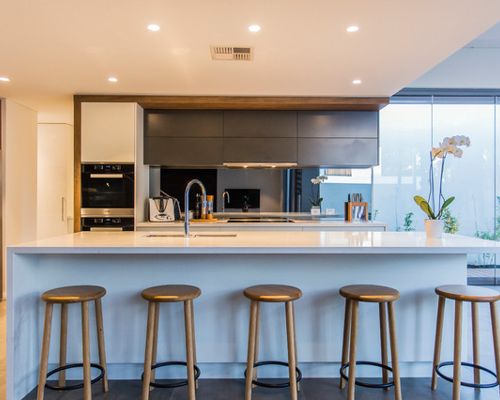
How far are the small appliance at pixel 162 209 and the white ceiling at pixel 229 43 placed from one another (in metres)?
1.20

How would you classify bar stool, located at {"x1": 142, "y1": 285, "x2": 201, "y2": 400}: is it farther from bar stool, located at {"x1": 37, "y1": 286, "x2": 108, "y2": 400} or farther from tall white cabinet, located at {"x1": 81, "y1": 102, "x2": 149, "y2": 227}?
tall white cabinet, located at {"x1": 81, "y1": 102, "x2": 149, "y2": 227}

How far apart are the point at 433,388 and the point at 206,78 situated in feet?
9.95

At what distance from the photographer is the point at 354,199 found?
4758 millimetres

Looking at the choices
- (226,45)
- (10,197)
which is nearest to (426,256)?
(226,45)

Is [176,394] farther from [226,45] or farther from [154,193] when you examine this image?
[154,193]

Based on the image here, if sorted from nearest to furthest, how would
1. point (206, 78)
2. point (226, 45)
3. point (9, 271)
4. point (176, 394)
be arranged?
1. point (9, 271)
2. point (176, 394)
3. point (226, 45)
4. point (206, 78)

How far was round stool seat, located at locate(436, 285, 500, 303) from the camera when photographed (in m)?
2.10

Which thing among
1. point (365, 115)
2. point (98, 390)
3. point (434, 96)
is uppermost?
point (434, 96)

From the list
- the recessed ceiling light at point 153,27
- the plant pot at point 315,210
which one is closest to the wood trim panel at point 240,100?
the plant pot at point 315,210

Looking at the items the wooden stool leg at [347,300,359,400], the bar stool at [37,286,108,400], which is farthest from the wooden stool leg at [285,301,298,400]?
the bar stool at [37,286,108,400]

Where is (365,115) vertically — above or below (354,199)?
above

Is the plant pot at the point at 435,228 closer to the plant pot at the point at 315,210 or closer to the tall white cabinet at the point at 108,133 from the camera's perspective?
the plant pot at the point at 315,210

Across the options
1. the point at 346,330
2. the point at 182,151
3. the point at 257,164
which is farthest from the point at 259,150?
the point at 346,330

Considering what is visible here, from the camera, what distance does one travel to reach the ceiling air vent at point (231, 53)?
2980mm
